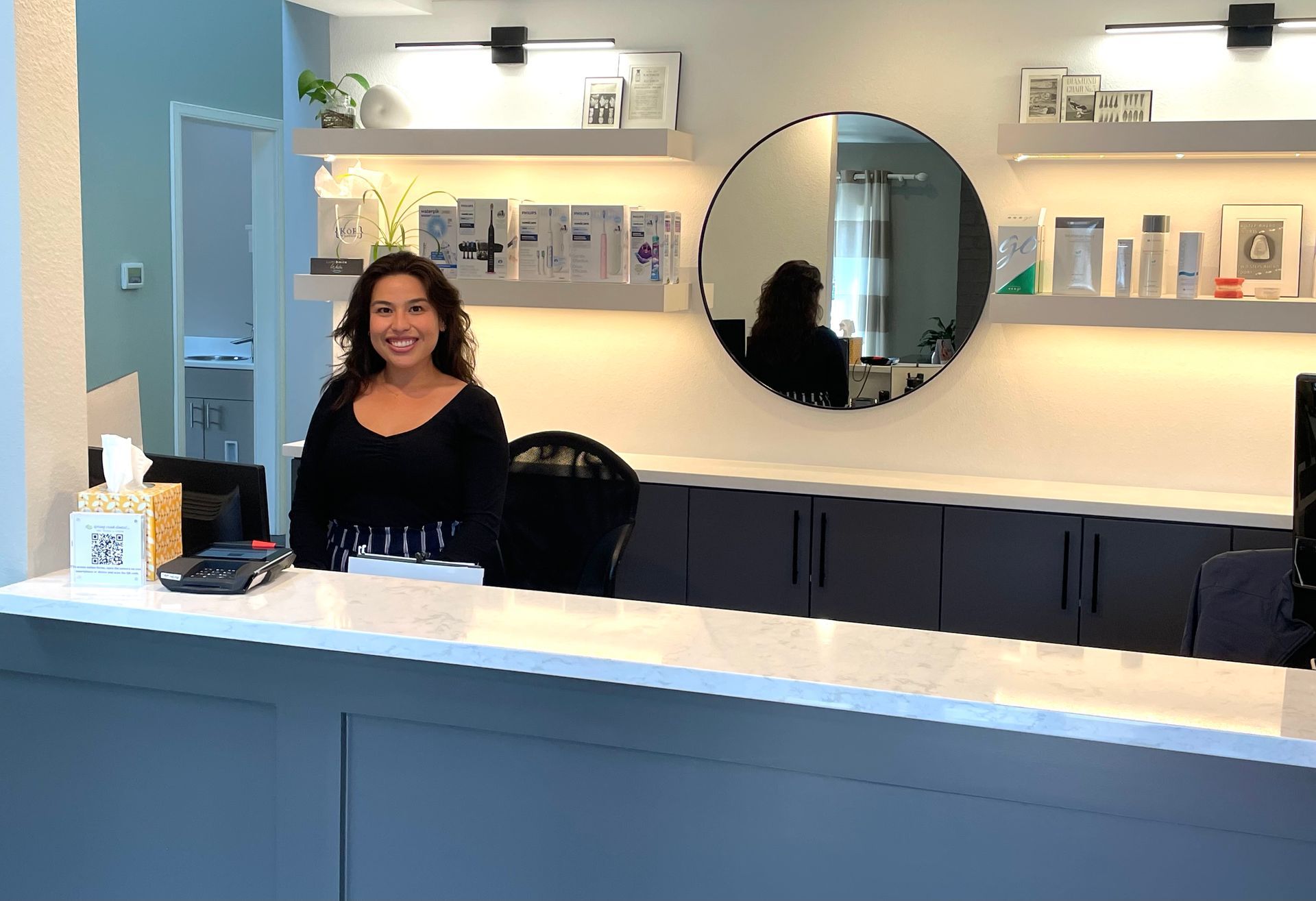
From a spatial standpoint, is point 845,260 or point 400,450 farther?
point 845,260

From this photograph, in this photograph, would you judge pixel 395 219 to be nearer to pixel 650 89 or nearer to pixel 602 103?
pixel 602 103

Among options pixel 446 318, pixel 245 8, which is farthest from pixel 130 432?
pixel 245 8

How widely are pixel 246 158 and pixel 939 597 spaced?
18.5 ft

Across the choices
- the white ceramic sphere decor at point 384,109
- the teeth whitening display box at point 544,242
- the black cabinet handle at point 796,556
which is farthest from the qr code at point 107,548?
the white ceramic sphere decor at point 384,109

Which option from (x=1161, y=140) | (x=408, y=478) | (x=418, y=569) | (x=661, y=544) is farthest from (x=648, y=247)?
(x=418, y=569)

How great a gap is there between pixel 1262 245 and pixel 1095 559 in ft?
3.62

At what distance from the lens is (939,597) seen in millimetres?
3898

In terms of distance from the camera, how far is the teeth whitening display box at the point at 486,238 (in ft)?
14.3

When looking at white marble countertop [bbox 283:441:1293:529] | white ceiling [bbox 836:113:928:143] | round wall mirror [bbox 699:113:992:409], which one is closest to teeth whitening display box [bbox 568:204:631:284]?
round wall mirror [bbox 699:113:992:409]

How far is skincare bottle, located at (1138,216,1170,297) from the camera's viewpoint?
3.83 m

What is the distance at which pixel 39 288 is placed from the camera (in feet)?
6.22

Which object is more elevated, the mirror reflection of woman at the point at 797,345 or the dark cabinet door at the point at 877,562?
the mirror reflection of woman at the point at 797,345

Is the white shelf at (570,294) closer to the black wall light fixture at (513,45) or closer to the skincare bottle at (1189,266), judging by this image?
the black wall light fixture at (513,45)

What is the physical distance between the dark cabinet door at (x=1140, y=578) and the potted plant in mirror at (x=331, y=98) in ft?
9.71
